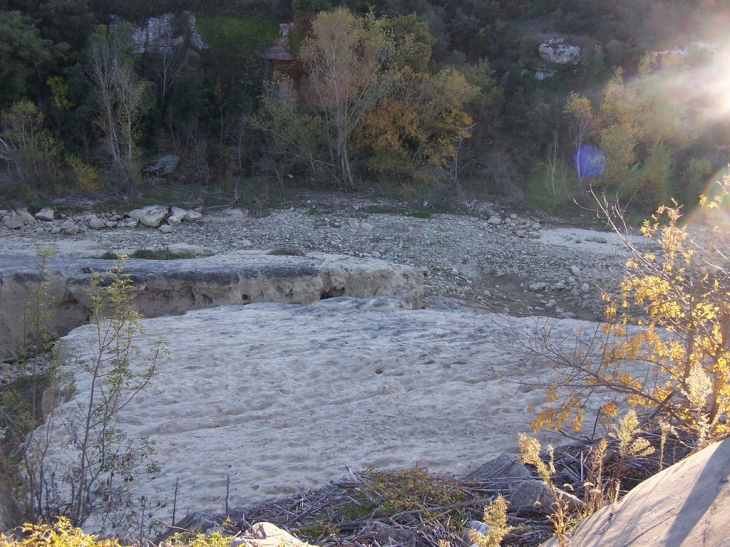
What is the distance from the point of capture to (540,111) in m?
25.5

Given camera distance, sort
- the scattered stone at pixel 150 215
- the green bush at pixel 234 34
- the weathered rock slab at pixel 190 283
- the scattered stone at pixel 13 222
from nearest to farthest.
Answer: the weathered rock slab at pixel 190 283, the scattered stone at pixel 13 222, the scattered stone at pixel 150 215, the green bush at pixel 234 34

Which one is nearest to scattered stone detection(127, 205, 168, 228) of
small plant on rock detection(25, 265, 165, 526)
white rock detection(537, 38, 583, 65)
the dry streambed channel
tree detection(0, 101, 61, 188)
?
the dry streambed channel

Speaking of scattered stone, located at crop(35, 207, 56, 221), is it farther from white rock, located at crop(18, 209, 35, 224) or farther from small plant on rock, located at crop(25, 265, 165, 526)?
small plant on rock, located at crop(25, 265, 165, 526)

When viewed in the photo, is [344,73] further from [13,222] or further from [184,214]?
[13,222]

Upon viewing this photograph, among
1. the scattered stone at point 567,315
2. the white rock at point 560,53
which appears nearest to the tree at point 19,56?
the scattered stone at point 567,315

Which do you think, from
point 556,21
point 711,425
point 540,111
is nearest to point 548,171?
point 540,111

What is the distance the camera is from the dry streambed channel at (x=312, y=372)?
18.2 feet

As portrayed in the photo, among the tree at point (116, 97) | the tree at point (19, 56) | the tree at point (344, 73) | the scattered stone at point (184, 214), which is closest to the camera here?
the scattered stone at point (184, 214)

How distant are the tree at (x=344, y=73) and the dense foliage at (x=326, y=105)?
0.08m

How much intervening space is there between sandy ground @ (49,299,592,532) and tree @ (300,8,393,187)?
13.2 metres

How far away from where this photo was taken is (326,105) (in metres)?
20.7

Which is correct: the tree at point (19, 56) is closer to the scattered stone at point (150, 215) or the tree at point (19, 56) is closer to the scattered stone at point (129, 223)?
the scattered stone at point (150, 215)

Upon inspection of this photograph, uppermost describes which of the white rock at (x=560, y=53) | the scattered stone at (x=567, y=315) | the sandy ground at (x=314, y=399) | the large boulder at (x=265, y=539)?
the white rock at (x=560, y=53)

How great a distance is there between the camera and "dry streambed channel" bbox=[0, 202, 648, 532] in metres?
5.54
